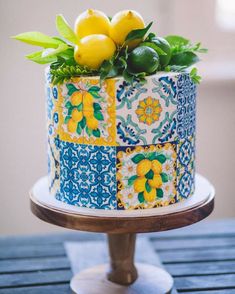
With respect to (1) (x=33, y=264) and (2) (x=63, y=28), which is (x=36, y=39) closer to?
(2) (x=63, y=28)

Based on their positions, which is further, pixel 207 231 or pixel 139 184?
pixel 207 231

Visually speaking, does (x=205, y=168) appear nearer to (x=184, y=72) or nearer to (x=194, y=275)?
(x=194, y=275)

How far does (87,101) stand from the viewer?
1287 mm

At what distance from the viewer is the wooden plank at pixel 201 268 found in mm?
1630

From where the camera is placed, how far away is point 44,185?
148 cm

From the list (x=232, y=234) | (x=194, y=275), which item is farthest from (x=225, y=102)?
(x=194, y=275)

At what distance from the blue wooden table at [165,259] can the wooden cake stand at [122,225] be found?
59mm

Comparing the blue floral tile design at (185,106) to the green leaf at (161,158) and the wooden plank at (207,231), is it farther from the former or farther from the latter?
the wooden plank at (207,231)

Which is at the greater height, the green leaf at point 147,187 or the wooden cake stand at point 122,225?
the green leaf at point 147,187

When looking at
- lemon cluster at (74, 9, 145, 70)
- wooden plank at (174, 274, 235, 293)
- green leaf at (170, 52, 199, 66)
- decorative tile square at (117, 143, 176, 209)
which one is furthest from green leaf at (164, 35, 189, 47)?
wooden plank at (174, 274, 235, 293)

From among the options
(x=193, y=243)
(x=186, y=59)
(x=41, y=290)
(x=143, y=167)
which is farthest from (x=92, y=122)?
(x=193, y=243)

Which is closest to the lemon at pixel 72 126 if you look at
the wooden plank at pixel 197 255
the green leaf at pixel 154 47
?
the green leaf at pixel 154 47

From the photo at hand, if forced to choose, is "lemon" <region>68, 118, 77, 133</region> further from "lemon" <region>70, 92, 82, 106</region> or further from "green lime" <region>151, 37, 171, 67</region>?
"green lime" <region>151, 37, 171, 67</region>

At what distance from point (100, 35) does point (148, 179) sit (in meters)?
0.30
